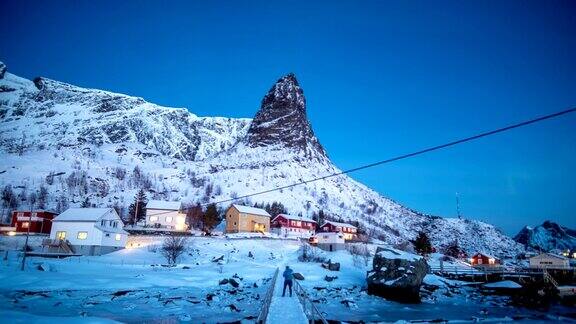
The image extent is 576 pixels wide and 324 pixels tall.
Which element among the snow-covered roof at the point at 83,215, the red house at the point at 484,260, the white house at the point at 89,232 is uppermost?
the snow-covered roof at the point at 83,215

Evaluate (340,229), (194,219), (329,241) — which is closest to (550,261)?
(340,229)

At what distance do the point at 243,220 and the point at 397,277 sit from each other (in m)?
58.4

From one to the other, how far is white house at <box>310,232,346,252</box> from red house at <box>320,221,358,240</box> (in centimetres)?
934

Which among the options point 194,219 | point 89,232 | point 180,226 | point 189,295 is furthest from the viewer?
point 194,219

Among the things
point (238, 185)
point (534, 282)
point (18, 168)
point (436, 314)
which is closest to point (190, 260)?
point (436, 314)

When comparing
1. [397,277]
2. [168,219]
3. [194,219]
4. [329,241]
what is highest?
[194,219]

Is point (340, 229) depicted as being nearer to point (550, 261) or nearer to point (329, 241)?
point (329, 241)

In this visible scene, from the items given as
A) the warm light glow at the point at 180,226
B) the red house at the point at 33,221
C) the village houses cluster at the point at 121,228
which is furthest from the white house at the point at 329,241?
the red house at the point at 33,221

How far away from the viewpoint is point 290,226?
108 meters

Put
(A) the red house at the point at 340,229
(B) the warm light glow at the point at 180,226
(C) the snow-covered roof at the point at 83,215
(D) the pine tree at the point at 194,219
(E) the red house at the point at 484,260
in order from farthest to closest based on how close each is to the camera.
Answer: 1. (E) the red house at the point at 484,260
2. (D) the pine tree at the point at 194,219
3. (A) the red house at the point at 340,229
4. (B) the warm light glow at the point at 180,226
5. (C) the snow-covered roof at the point at 83,215

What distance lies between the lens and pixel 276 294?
2966cm

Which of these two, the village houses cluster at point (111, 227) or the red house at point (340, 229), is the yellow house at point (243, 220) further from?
the red house at point (340, 229)

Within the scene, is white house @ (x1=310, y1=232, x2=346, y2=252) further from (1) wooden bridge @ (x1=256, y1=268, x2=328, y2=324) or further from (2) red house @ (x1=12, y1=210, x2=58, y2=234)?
(2) red house @ (x1=12, y1=210, x2=58, y2=234)

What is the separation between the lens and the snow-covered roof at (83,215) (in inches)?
2618
